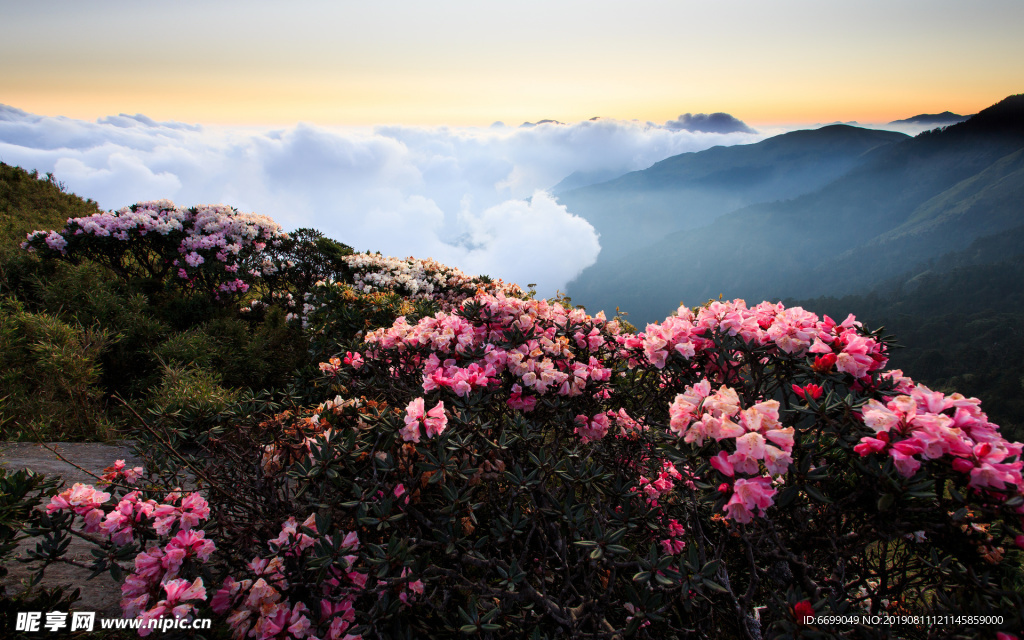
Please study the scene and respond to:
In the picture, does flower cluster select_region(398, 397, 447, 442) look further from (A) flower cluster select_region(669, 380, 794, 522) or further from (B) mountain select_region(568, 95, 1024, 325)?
(B) mountain select_region(568, 95, 1024, 325)

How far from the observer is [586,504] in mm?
2168

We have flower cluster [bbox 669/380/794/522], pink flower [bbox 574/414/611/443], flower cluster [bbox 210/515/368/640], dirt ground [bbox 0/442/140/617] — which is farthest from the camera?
pink flower [bbox 574/414/611/443]

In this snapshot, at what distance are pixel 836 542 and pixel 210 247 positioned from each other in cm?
969

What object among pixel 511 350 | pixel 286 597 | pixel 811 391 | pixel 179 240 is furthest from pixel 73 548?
pixel 179 240

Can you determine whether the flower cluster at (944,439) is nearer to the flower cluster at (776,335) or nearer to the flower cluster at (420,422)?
the flower cluster at (776,335)

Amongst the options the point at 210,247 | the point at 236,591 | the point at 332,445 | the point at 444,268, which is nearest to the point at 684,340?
the point at 332,445

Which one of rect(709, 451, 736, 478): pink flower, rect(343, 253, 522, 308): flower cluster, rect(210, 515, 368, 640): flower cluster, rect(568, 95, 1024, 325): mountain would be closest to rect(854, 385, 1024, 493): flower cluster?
rect(709, 451, 736, 478): pink flower

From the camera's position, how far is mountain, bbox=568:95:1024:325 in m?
91.7

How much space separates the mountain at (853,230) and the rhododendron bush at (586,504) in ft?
347

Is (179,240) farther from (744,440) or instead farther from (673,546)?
(744,440)

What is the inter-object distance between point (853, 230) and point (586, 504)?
7384 inches

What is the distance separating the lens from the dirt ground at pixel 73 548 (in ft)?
7.99

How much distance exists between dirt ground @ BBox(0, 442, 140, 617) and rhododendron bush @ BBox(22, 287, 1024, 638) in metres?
0.31

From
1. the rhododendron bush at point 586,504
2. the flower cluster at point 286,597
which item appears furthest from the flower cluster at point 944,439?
the flower cluster at point 286,597
